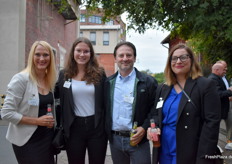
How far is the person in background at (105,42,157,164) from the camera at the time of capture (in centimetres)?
288

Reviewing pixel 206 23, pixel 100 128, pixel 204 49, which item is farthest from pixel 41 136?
pixel 204 49

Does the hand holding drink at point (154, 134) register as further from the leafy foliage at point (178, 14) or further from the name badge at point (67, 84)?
the leafy foliage at point (178, 14)

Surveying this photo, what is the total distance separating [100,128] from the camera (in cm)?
305

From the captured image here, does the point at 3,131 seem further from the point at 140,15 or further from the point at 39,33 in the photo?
the point at 39,33

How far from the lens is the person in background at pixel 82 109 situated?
3008 mm

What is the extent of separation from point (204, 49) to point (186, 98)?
959 cm

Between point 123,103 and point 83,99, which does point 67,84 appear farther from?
point 123,103

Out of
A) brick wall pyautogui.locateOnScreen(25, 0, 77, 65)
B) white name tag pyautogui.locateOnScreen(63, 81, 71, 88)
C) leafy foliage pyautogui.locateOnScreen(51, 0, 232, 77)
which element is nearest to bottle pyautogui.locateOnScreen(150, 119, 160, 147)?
white name tag pyautogui.locateOnScreen(63, 81, 71, 88)

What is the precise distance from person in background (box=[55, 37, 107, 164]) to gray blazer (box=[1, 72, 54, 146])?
40cm

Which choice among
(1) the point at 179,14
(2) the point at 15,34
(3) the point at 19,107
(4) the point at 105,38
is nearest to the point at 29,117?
(3) the point at 19,107

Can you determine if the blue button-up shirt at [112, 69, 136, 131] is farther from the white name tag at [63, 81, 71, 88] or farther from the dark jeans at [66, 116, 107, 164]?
the white name tag at [63, 81, 71, 88]

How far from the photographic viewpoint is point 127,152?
9.61 feet

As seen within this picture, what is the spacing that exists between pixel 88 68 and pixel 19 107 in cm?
97

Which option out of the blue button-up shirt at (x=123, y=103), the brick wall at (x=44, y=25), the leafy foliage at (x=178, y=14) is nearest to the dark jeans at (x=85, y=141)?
the blue button-up shirt at (x=123, y=103)
